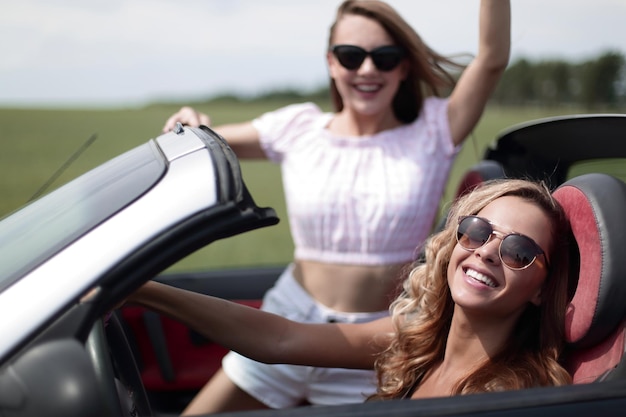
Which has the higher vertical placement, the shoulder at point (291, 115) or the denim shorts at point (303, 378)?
the shoulder at point (291, 115)

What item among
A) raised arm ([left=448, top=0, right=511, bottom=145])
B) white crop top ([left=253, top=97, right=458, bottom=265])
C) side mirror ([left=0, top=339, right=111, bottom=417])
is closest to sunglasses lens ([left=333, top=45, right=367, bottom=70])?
white crop top ([left=253, top=97, right=458, bottom=265])

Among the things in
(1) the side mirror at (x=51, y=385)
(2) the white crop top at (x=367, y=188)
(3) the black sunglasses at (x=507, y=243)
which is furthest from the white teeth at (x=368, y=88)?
(1) the side mirror at (x=51, y=385)

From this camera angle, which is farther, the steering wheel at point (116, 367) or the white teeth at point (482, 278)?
the white teeth at point (482, 278)

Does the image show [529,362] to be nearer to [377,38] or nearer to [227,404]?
[227,404]

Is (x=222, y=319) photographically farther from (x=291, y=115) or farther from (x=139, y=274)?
(x=291, y=115)

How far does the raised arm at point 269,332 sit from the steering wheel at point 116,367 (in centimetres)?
12

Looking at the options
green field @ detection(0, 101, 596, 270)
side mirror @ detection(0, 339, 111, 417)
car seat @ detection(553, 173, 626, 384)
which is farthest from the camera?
green field @ detection(0, 101, 596, 270)

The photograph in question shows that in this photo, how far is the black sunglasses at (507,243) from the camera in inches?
64.0

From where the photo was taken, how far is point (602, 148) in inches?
87.7

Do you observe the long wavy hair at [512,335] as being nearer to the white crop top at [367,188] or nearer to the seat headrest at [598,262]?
the seat headrest at [598,262]

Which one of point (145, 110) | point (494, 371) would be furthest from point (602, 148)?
point (145, 110)

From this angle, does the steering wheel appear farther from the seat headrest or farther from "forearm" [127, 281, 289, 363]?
the seat headrest

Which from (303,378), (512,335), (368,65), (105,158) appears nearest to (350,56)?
(368,65)

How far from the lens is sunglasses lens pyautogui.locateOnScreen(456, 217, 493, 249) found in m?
1.67
